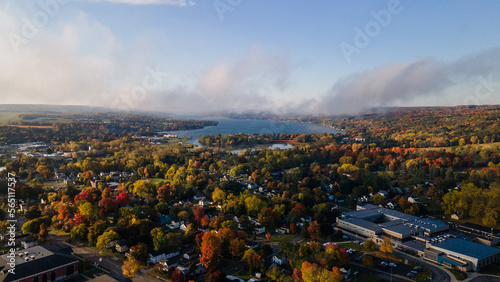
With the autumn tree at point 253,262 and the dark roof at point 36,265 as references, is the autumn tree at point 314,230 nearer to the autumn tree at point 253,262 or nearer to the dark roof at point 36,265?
the autumn tree at point 253,262

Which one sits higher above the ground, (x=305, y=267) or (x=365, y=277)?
(x=305, y=267)

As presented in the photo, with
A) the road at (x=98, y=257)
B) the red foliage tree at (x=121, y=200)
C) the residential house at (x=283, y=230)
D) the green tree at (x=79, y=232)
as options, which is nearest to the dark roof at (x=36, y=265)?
the road at (x=98, y=257)

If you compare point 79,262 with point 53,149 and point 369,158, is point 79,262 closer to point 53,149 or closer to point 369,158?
A: point 369,158

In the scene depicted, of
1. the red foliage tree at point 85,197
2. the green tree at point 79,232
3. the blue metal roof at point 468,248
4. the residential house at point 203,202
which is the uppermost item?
the red foliage tree at point 85,197

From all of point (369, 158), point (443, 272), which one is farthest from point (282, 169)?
point (443, 272)

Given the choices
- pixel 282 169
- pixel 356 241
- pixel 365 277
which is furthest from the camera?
pixel 282 169

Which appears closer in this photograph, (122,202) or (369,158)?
(122,202)

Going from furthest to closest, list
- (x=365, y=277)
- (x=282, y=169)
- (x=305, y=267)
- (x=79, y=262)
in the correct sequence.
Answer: (x=282, y=169), (x=79, y=262), (x=365, y=277), (x=305, y=267)
